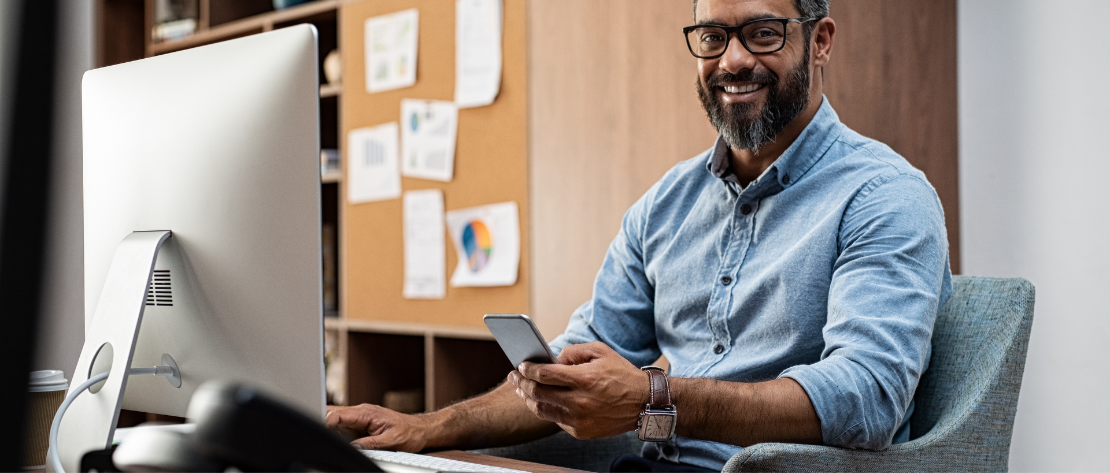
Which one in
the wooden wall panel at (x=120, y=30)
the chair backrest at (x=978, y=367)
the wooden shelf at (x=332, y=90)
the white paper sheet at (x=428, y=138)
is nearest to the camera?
the chair backrest at (x=978, y=367)

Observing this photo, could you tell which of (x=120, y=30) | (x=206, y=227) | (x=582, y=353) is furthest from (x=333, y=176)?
(x=206, y=227)

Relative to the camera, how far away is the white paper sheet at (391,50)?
2.72 m

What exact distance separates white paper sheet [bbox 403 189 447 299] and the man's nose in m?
1.33

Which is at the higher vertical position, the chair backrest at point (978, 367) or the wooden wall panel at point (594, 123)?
the wooden wall panel at point (594, 123)

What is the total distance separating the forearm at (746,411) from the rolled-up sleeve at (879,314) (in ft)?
0.07

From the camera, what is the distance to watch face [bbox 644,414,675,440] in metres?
1.12

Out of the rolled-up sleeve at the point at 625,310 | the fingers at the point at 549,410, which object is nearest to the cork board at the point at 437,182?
the rolled-up sleeve at the point at 625,310

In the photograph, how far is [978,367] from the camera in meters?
1.21

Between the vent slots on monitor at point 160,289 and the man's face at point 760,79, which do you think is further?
the man's face at point 760,79

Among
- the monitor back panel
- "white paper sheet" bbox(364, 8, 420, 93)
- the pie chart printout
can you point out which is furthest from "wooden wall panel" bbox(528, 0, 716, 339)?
the monitor back panel

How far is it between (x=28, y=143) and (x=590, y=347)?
0.94 meters

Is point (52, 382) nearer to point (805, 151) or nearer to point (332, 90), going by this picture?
point (805, 151)

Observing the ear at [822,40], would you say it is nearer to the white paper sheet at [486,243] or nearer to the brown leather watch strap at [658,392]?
the brown leather watch strap at [658,392]

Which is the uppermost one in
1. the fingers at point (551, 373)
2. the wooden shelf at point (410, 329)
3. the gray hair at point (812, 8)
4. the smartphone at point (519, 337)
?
the gray hair at point (812, 8)
